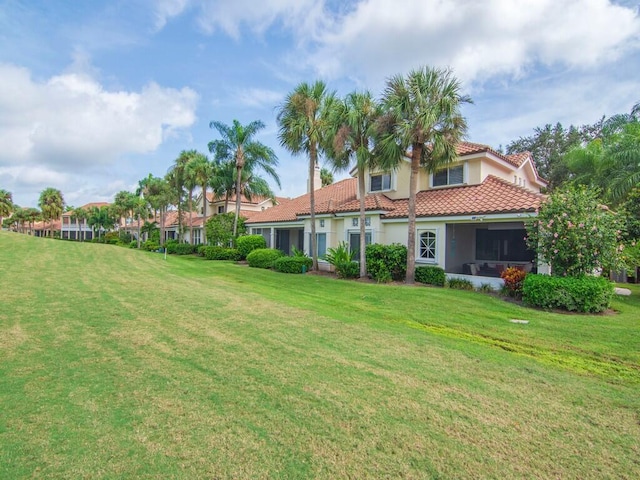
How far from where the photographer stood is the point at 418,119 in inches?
551

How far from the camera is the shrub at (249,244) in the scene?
25688 mm

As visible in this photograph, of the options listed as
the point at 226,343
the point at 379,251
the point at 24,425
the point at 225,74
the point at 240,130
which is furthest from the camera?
the point at 240,130

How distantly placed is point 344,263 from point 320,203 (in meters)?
6.89

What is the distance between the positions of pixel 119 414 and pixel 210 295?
7310 mm

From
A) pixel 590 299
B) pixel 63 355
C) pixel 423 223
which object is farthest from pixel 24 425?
pixel 423 223

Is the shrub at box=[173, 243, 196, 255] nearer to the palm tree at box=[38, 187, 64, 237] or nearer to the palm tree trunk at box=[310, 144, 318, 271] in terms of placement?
the palm tree trunk at box=[310, 144, 318, 271]

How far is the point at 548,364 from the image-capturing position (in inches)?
231

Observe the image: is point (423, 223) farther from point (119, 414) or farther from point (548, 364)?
point (119, 414)

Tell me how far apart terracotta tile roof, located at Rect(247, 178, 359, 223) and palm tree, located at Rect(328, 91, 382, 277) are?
4.18m

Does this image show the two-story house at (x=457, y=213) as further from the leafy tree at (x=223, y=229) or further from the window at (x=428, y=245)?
the leafy tree at (x=223, y=229)

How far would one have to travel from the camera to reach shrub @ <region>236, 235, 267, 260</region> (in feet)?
84.3

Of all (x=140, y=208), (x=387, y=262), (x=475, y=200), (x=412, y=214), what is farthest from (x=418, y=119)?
(x=140, y=208)

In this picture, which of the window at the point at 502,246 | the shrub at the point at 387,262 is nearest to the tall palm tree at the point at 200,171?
the shrub at the point at 387,262

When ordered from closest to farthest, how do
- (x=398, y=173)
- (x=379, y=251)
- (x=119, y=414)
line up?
(x=119, y=414) < (x=379, y=251) < (x=398, y=173)
